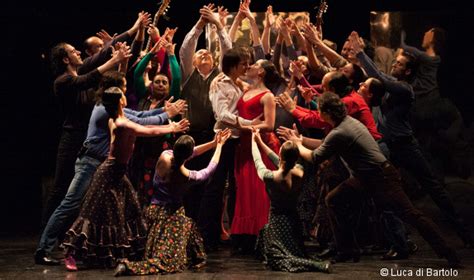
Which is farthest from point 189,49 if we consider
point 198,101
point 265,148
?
point 265,148

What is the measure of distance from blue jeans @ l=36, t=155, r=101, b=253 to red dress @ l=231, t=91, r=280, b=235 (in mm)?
1090

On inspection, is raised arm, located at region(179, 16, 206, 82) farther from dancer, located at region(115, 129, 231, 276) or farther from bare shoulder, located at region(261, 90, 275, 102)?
dancer, located at region(115, 129, 231, 276)

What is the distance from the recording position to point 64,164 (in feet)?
22.4

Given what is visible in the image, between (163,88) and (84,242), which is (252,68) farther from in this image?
(84,242)

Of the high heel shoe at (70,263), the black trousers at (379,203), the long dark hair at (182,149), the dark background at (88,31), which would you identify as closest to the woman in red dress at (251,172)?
the black trousers at (379,203)

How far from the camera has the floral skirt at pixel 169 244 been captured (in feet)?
19.6

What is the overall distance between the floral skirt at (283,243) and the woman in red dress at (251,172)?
1.64 ft

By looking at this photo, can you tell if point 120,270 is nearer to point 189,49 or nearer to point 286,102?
point 286,102

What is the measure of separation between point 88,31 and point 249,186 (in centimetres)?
323

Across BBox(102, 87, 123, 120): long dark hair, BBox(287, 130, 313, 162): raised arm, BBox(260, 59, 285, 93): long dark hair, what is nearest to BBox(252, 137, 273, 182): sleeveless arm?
BBox(287, 130, 313, 162): raised arm

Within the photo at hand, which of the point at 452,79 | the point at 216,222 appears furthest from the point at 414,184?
the point at 216,222

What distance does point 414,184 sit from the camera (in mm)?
9266

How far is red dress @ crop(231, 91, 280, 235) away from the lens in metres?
6.68

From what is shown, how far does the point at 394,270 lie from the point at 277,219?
87 centimetres
